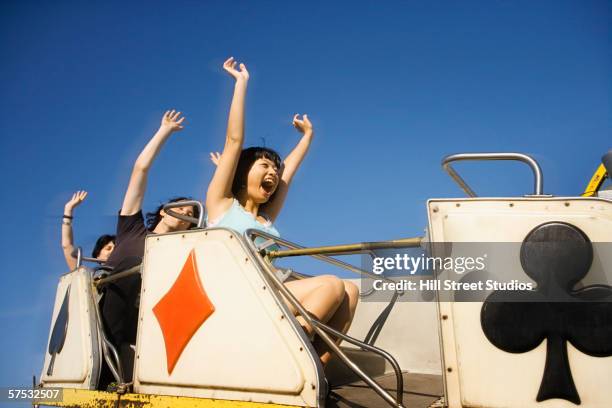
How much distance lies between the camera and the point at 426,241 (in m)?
1.82

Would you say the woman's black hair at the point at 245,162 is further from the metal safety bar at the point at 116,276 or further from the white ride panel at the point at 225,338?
the metal safety bar at the point at 116,276

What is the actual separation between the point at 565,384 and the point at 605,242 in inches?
18.2

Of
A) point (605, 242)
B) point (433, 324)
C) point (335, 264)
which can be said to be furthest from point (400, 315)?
point (605, 242)

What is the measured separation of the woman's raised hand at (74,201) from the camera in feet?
15.3

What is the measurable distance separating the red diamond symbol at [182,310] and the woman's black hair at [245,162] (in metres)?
0.73

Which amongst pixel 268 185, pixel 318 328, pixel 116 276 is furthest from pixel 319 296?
pixel 116 276

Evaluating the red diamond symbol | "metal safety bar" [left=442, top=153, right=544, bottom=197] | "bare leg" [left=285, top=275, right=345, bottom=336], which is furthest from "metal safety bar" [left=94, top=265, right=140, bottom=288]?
"metal safety bar" [left=442, top=153, right=544, bottom=197]

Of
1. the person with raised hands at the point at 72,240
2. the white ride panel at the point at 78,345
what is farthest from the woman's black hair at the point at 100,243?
the white ride panel at the point at 78,345

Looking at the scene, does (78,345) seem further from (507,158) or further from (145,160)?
(507,158)

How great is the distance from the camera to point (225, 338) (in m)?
2.14

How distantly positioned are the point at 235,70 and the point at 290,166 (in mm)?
894

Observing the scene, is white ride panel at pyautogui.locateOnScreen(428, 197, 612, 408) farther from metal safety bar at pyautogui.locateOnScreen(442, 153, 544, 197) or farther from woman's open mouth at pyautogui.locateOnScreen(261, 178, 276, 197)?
woman's open mouth at pyautogui.locateOnScreen(261, 178, 276, 197)

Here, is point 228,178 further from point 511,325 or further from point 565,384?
point 565,384

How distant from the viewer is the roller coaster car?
1535 millimetres
